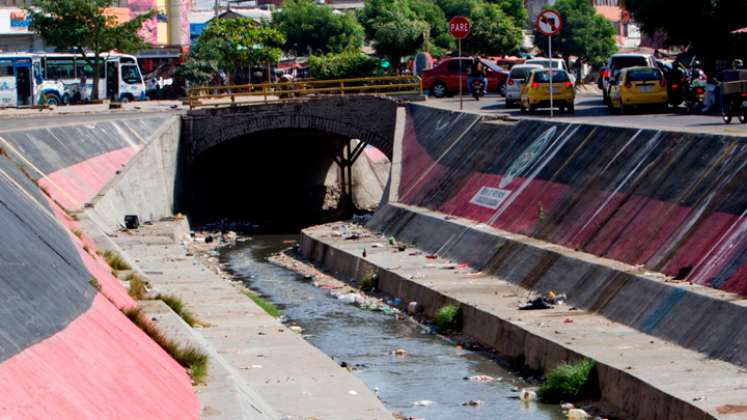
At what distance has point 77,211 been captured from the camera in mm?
36000

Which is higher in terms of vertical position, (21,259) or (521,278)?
(21,259)

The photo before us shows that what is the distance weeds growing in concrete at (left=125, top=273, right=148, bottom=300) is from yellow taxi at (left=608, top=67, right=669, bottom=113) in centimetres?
2277

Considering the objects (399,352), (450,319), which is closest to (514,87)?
(450,319)

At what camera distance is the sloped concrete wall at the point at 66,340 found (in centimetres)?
1257

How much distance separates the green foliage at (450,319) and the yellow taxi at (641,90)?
62.5 ft

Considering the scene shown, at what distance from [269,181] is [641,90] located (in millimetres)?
20421

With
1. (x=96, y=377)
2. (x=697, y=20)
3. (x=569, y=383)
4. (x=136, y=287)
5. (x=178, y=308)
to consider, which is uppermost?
(x=697, y=20)

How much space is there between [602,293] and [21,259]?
11.7 meters

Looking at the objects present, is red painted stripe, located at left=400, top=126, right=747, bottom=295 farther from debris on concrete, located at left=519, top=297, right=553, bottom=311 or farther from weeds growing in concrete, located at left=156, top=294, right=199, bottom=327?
weeds growing in concrete, located at left=156, top=294, right=199, bottom=327

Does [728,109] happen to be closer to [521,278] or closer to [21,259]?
[521,278]

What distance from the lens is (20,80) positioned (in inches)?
2783

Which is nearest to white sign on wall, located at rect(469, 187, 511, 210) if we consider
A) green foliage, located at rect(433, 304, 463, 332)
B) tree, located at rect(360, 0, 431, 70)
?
green foliage, located at rect(433, 304, 463, 332)

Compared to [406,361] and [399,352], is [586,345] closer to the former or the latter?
[406,361]

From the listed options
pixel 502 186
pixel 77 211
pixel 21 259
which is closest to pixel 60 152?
pixel 77 211
